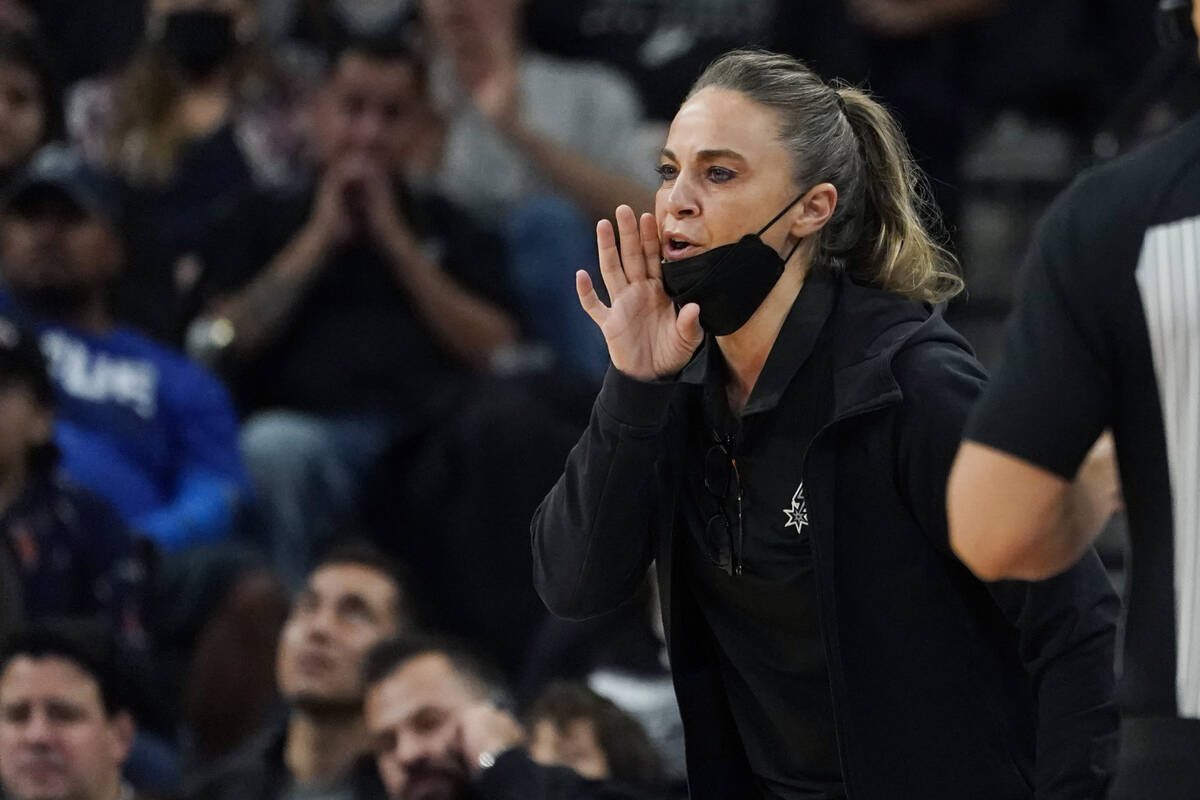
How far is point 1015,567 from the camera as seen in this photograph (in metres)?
2.18

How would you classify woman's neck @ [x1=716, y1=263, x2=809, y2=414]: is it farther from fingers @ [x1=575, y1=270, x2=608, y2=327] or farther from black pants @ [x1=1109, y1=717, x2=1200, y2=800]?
black pants @ [x1=1109, y1=717, x2=1200, y2=800]

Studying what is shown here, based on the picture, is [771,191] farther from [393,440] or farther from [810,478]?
[393,440]

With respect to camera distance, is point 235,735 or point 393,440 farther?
point 393,440

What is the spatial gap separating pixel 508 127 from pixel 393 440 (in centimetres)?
115

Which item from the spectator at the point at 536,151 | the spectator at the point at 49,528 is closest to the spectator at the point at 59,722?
the spectator at the point at 49,528

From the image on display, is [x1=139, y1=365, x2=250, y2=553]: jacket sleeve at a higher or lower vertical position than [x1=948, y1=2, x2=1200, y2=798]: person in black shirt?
lower

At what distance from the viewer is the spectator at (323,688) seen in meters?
5.05

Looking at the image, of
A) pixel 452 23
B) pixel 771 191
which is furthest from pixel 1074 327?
pixel 452 23

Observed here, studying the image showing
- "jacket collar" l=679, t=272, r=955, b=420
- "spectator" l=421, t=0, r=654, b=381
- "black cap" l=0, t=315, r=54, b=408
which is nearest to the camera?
"jacket collar" l=679, t=272, r=955, b=420

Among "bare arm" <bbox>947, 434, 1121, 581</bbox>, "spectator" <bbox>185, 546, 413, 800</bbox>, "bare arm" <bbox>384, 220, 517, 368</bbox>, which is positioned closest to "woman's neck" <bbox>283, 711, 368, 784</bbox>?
"spectator" <bbox>185, 546, 413, 800</bbox>

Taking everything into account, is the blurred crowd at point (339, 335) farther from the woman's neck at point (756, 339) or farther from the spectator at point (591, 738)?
the woman's neck at point (756, 339)

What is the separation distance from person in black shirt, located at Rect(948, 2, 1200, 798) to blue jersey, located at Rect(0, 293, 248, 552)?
4202 mm

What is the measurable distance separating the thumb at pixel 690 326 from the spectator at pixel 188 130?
13.1 feet

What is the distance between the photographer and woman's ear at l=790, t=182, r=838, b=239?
2.98 metres
